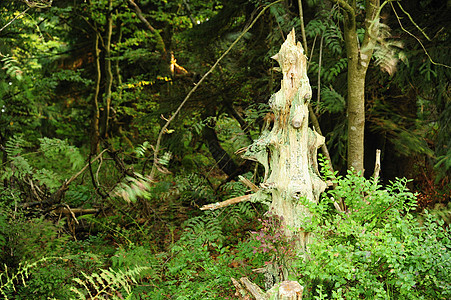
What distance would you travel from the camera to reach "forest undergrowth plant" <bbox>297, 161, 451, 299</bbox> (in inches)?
98.7

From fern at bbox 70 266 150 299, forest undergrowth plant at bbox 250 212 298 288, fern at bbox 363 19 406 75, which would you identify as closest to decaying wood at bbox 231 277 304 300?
forest undergrowth plant at bbox 250 212 298 288

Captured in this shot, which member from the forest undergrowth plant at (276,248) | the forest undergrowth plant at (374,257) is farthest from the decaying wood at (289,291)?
the forest undergrowth plant at (276,248)

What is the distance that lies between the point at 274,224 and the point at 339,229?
485 mm

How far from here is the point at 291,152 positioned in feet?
10.2

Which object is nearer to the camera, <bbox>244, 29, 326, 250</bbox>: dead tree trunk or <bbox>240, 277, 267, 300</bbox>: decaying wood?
<bbox>240, 277, 267, 300</bbox>: decaying wood

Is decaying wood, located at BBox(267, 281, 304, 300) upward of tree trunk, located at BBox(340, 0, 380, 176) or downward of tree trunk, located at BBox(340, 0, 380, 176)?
downward

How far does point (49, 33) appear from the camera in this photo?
33.7ft

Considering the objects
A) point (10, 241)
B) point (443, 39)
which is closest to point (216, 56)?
point (443, 39)

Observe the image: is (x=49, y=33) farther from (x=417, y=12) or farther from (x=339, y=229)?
(x=339, y=229)

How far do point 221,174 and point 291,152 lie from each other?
6.01 meters

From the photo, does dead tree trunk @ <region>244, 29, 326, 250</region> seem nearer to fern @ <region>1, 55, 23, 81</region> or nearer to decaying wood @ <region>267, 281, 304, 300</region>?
decaying wood @ <region>267, 281, 304, 300</region>

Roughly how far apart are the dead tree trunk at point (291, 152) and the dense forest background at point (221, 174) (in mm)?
195

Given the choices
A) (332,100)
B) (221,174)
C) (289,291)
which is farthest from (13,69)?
(221,174)

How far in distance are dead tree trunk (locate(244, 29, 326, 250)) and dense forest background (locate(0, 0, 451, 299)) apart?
195 mm
